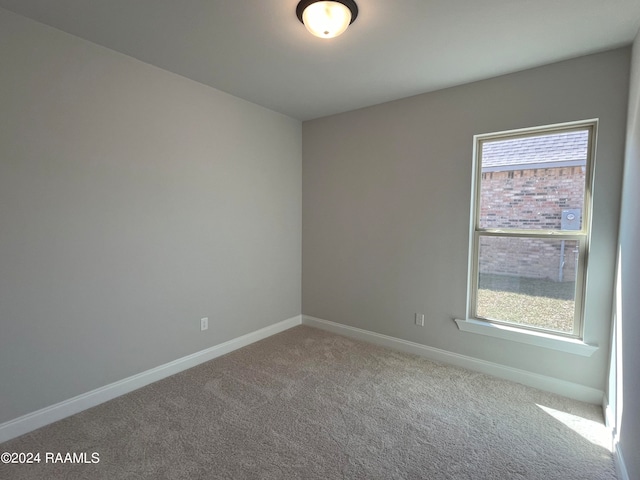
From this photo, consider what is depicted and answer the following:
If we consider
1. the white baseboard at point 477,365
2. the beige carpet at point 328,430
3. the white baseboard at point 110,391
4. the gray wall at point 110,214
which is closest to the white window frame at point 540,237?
the white baseboard at point 477,365

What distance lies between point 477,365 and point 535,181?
5.65 ft

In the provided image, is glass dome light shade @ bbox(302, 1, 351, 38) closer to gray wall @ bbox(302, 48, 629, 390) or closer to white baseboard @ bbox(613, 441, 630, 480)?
gray wall @ bbox(302, 48, 629, 390)

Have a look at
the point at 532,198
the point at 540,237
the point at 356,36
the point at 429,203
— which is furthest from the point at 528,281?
the point at 356,36

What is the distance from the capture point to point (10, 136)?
193 cm

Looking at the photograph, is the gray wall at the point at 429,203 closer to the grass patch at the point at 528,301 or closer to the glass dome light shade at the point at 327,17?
the grass patch at the point at 528,301

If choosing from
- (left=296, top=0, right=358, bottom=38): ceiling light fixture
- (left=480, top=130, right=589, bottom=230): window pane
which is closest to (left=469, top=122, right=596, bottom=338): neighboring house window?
(left=480, top=130, right=589, bottom=230): window pane

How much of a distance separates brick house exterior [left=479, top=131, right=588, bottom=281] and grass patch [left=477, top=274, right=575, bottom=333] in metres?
0.07

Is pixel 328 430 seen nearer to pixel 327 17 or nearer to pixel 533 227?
pixel 533 227

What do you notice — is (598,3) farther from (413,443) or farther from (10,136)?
(10,136)

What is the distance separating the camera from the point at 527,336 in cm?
266

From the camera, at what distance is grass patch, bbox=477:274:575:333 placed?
2576mm

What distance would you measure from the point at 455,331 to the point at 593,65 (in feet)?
7.86

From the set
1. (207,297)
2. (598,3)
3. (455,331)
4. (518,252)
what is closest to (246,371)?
(207,297)

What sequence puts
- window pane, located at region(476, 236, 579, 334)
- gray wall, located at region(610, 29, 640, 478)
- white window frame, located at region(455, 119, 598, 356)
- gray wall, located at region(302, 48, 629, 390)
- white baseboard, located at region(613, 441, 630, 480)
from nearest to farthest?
gray wall, located at region(610, 29, 640, 478) → white baseboard, located at region(613, 441, 630, 480) → gray wall, located at region(302, 48, 629, 390) → white window frame, located at region(455, 119, 598, 356) → window pane, located at region(476, 236, 579, 334)
